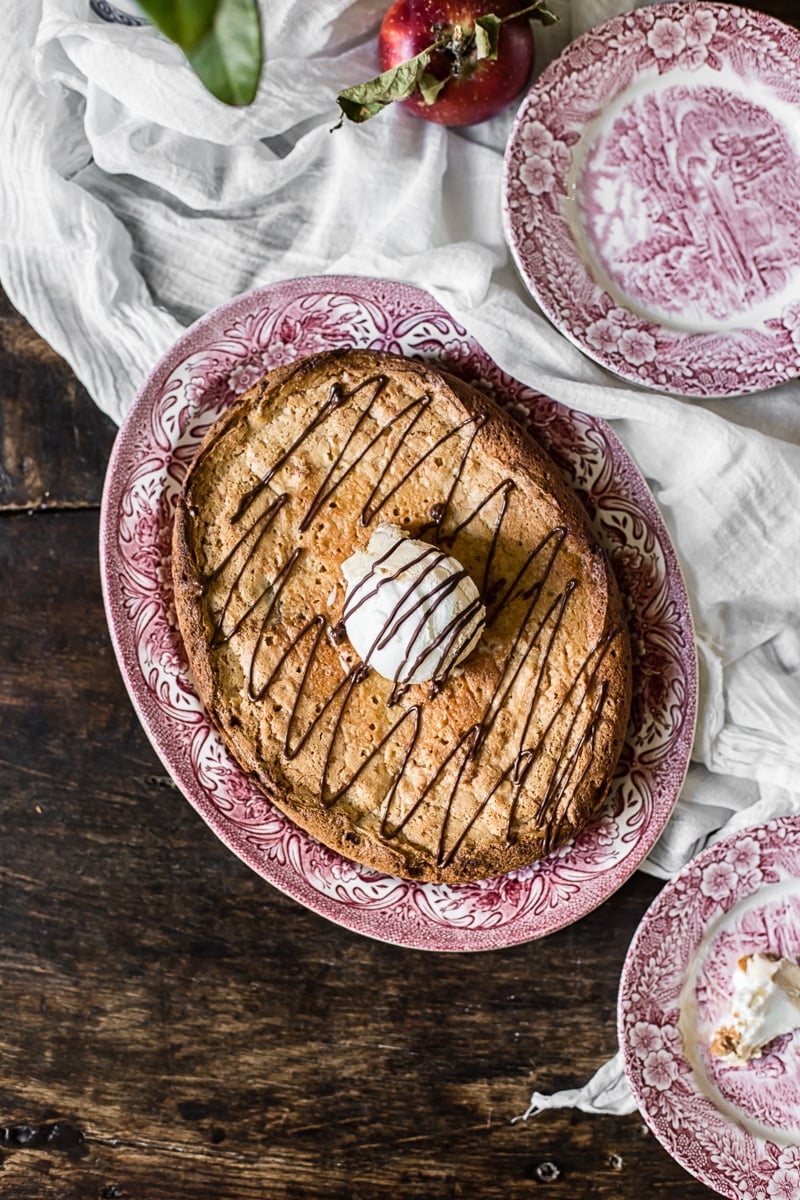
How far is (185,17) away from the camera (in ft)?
5.90

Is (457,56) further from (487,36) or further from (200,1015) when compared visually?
(200,1015)

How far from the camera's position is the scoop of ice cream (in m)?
1.65

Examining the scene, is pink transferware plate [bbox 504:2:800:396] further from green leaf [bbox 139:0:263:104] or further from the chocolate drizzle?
green leaf [bbox 139:0:263:104]

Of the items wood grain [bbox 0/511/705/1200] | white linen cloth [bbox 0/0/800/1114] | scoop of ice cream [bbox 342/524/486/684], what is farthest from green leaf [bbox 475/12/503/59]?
wood grain [bbox 0/511/705/1200]

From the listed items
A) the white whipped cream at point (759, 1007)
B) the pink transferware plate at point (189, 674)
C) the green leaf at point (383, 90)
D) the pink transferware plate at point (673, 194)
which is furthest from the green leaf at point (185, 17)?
the white whipped cream at point (759, 1007)

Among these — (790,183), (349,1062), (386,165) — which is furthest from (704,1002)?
(386,165)

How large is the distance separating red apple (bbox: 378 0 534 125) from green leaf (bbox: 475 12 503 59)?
0.03m

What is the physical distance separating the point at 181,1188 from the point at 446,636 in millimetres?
1136

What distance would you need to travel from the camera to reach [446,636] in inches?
65.8

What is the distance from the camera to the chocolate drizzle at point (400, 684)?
1770 mm

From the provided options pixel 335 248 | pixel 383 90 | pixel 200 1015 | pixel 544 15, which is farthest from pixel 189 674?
pixel 544 15

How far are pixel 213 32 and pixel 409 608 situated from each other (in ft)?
3.30

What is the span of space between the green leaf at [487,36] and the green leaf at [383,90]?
0.08 meters

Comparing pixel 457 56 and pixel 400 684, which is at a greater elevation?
pixel 457 56
